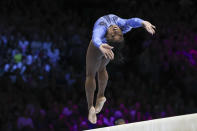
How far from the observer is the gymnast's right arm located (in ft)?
11.0

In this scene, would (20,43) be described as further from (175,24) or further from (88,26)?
(175,24)

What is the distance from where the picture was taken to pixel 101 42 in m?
3.46

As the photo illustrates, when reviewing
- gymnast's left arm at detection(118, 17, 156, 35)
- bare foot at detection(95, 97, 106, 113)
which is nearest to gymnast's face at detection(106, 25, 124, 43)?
gymnast's left arm at detection(118, 17, 156, 35)

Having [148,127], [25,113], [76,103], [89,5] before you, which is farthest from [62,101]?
[148,127]

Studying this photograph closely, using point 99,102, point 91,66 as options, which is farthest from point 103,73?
point 99,102

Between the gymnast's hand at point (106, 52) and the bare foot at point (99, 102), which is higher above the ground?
the gymnast's hand at point (106, 52)

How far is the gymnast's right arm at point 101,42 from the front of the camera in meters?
3.36

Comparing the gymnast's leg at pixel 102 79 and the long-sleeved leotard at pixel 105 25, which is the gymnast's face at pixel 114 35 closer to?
the long-sleeved leotard at pixel 105 25

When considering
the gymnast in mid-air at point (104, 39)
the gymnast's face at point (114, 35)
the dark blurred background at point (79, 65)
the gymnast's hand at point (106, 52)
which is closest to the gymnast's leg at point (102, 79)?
the gymnast in mid-air at point (104, 39)

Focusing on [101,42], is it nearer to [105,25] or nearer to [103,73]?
[105,25]

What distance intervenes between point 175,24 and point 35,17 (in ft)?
10.1

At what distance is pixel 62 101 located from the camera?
650cm

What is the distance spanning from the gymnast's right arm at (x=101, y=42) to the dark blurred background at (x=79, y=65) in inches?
110

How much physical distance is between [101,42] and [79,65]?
3.64 m
